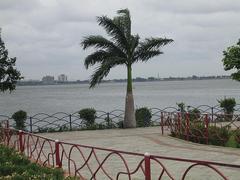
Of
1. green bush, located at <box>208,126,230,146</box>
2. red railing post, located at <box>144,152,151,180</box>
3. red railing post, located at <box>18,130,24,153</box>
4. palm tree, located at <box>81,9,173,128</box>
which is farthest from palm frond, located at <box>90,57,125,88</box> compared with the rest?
red railing post, located at <box>144,152,151,180</box>

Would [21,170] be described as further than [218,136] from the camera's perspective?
No

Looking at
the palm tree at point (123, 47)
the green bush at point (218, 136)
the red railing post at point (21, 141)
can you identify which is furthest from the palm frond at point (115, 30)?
the red railing post at point (21, 141)

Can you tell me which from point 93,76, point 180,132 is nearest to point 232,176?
point 180,132

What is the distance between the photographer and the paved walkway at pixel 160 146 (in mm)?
10672

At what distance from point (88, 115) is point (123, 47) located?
3.67 m

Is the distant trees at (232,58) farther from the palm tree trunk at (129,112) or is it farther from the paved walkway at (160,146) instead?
the palm tree trunk at (129,112)

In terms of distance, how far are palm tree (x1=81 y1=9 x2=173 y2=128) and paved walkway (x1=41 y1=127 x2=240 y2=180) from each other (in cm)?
188

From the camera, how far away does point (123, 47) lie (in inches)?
883

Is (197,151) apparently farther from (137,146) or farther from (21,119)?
(21,119)

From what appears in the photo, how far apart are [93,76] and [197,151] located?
856 cm

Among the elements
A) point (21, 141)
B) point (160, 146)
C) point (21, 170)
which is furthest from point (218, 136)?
point (21, 170)

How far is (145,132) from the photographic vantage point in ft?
65.6

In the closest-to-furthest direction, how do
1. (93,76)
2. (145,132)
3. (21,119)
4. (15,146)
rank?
1. (15,146)
2. (145,132)
3. (93,76)
4. (21,119)

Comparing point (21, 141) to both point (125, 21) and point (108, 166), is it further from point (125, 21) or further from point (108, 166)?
point (125, 21)
